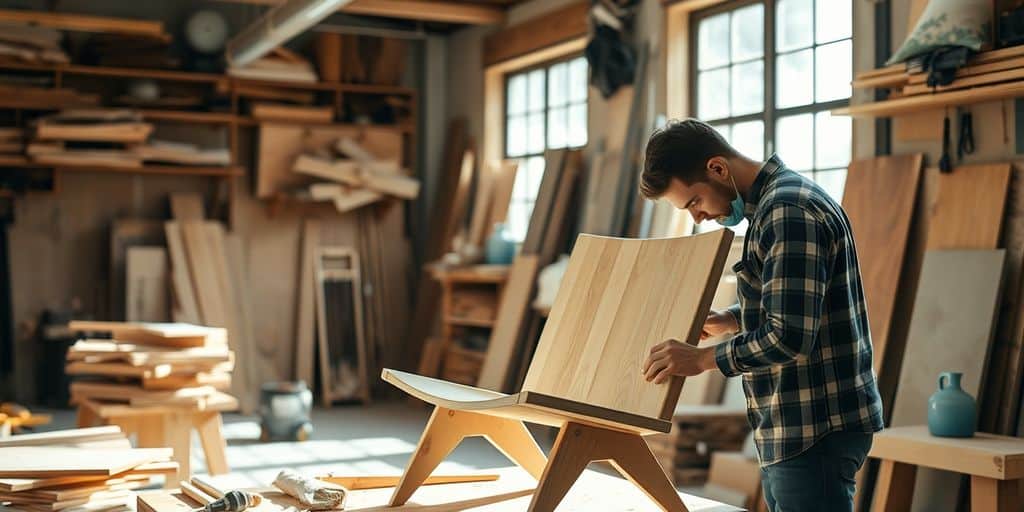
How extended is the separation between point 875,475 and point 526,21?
4.77m

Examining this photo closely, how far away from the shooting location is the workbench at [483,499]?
9.20 ft

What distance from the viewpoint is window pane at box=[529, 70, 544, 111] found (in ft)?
28.5

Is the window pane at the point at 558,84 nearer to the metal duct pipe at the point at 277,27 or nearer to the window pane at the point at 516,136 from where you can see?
the window pane at the point at 516,136

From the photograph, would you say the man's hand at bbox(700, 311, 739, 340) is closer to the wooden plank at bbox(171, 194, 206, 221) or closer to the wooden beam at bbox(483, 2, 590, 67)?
the wooden beam at bbox(483, 2, 590, 67)

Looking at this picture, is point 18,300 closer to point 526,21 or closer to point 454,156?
point 454,156

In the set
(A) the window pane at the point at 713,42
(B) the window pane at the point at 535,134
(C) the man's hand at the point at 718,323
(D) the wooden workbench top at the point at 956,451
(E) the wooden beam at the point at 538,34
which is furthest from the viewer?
(B) the window pane at the point at 535,134

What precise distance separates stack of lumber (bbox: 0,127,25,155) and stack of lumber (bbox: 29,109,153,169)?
15cm

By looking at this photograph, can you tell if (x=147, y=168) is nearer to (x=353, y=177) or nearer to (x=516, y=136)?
(x=353, y=177)

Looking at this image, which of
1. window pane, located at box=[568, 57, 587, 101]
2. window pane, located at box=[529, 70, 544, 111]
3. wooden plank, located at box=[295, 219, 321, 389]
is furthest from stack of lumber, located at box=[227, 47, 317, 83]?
window pane, located at box=[568, 57, 587, 101]

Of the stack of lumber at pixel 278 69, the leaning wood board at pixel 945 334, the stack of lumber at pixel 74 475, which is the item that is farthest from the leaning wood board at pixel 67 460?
the stack of lumber at pixel 278 69

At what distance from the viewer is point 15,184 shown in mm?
8391

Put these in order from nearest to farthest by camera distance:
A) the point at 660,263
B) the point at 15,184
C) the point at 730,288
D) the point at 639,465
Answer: the point at 639,465 < the point at 660,263 < the point at 730,288 < the point at 15,184

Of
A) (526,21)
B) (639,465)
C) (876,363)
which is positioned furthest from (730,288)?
(639,465)

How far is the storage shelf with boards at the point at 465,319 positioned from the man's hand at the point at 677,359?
5446 millimetres
